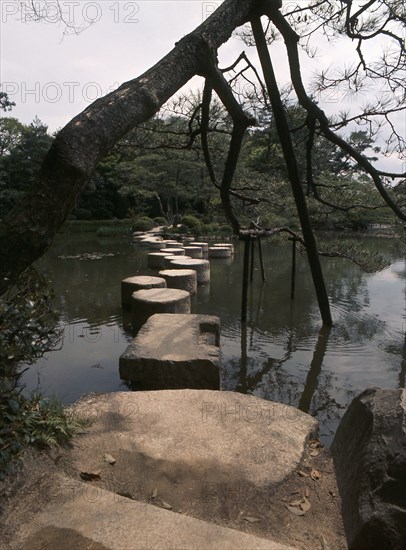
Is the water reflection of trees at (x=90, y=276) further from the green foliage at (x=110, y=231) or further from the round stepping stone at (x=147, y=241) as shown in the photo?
the green foliage at (x=110, y=231)

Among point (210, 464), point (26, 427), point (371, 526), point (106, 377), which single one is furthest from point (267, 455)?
point (106, 377)

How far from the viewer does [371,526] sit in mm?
1745

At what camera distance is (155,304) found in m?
6.48

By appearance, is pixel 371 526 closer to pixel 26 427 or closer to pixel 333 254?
pixel 26 427

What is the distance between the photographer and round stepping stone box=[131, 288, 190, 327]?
6.50 meters

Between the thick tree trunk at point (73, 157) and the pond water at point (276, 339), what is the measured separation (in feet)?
6.45

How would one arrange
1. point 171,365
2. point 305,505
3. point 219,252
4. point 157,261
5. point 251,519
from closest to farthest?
point 251,519 → point 305,505 → point 171,365 → point 157,261 → point 219,252

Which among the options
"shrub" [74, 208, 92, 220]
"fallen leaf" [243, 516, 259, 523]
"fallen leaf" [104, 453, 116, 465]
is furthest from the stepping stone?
"fallen leaf" [243, 516, 259, 523]

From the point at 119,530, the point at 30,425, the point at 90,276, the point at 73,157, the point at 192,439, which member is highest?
the point at 73,157

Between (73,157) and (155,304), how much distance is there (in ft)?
16.3

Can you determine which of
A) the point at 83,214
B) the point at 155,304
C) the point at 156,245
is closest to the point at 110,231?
the point at 83,214

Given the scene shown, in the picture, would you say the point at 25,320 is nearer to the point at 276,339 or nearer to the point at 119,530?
the point at 119,530

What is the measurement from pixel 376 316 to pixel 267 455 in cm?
602

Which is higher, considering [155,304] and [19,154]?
[19,154]
